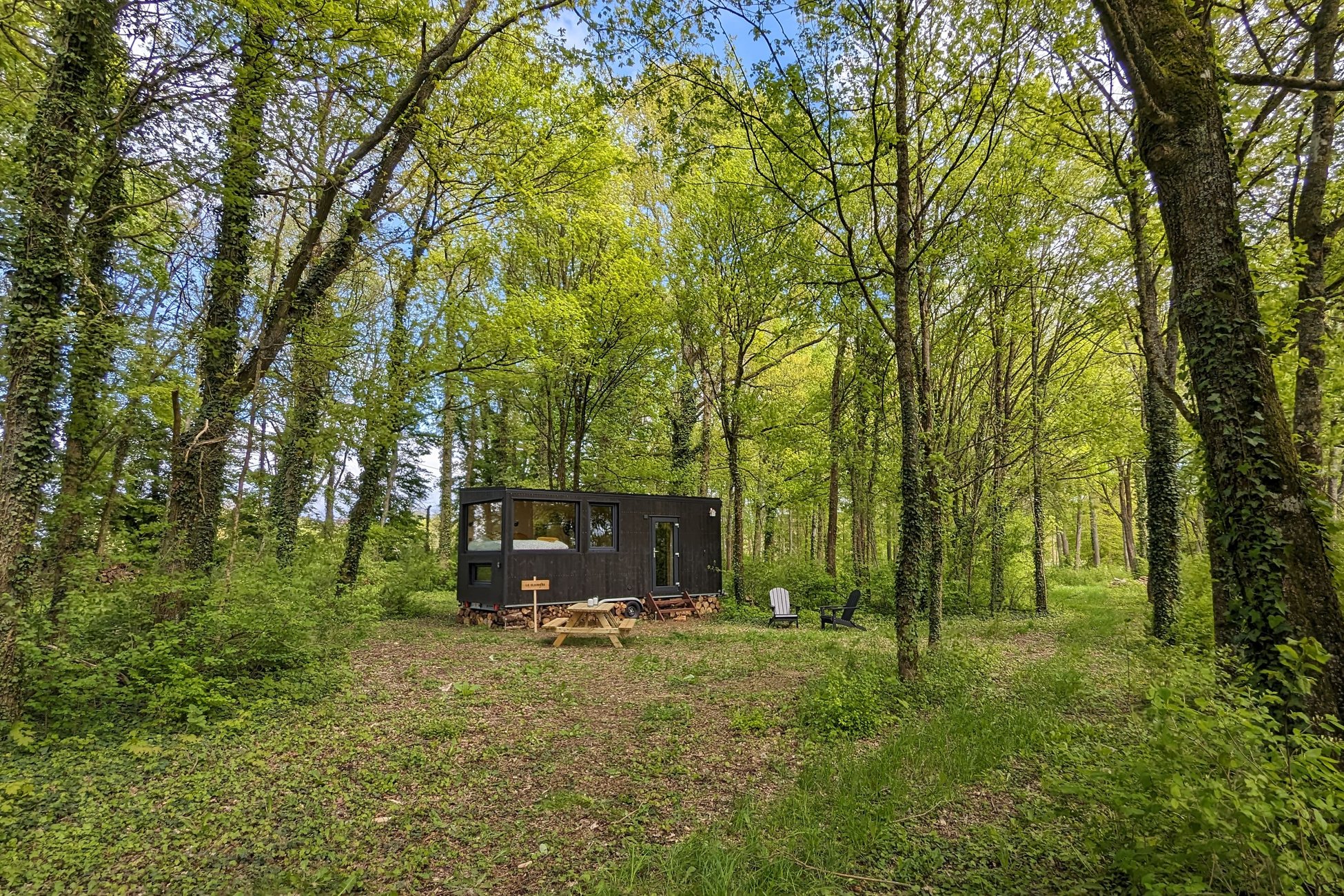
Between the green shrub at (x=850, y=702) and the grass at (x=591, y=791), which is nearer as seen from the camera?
the grass at (x=591, y=791)

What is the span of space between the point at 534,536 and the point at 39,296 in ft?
24.9

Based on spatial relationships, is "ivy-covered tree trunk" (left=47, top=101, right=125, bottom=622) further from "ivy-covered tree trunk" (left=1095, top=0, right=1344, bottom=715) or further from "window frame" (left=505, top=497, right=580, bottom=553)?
"ivy-covered tree trunk" (left=1095, top=0, right=1344, bottom=715)

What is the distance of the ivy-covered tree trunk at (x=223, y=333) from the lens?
209 inches

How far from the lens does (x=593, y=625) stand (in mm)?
9562

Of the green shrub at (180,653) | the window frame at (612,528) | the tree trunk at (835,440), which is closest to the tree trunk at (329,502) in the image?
the window frame at (612,528)

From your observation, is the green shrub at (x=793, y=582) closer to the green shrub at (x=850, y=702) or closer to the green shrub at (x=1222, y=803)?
the green shrub at (x=850, y=702)

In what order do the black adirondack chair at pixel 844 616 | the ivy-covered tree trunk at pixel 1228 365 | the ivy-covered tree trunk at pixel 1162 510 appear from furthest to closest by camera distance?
the black adirondack chair at pixel 844 616 → the ivy-covered tree trunk at pixel 1162 510 → the ivy-covered tree trunk at pixel 1228 365

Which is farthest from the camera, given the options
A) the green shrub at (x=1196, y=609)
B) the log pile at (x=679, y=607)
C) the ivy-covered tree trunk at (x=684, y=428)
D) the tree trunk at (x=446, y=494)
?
the tree trunk at (x=446, y=494)

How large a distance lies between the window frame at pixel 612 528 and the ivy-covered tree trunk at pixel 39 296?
8047 mm

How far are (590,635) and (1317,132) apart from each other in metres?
9.92

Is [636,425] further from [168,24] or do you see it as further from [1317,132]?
[1317,132]

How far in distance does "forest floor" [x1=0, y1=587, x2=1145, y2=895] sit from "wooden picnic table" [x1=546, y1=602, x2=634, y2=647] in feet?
8.18

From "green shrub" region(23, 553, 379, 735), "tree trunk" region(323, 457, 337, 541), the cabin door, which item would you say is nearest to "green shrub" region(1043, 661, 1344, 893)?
"green shrub" region(23, 553, 379, 735)

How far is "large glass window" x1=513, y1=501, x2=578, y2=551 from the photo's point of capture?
10.8 meters
